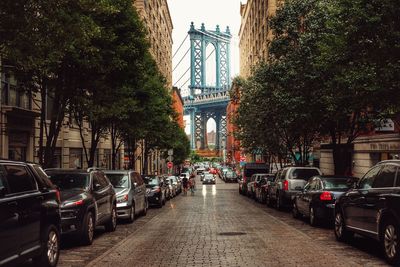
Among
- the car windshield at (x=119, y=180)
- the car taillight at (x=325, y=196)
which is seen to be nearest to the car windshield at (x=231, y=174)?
the car windshield at (x=119, y=180)

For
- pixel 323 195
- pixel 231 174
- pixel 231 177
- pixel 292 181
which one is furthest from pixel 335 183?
pixel 231 174

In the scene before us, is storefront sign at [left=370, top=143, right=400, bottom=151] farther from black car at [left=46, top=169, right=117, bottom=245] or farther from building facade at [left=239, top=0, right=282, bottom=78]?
building facade at [left=239, top=0, right=282, bottom=78]

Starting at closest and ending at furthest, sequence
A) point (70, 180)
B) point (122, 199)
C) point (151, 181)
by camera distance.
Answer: point (70, 180), point (122, 199), point (151, 181)

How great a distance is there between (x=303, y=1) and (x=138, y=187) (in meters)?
12.7

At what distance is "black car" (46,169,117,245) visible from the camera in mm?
10789

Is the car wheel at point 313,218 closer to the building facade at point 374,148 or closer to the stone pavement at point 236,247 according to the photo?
the stone pavement at point 236,247

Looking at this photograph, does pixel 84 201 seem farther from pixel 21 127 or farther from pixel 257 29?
pixel 257 29

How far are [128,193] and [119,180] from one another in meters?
1.08

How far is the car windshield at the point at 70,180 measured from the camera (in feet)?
40.3

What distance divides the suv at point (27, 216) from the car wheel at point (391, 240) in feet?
16.8

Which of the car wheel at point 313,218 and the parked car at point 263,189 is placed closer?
the car wheel at point 313,218

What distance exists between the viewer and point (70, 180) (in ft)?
41.0

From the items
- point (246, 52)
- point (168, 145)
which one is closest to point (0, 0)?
point (168, 145)

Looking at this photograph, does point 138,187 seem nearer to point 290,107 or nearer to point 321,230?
point 321,230
